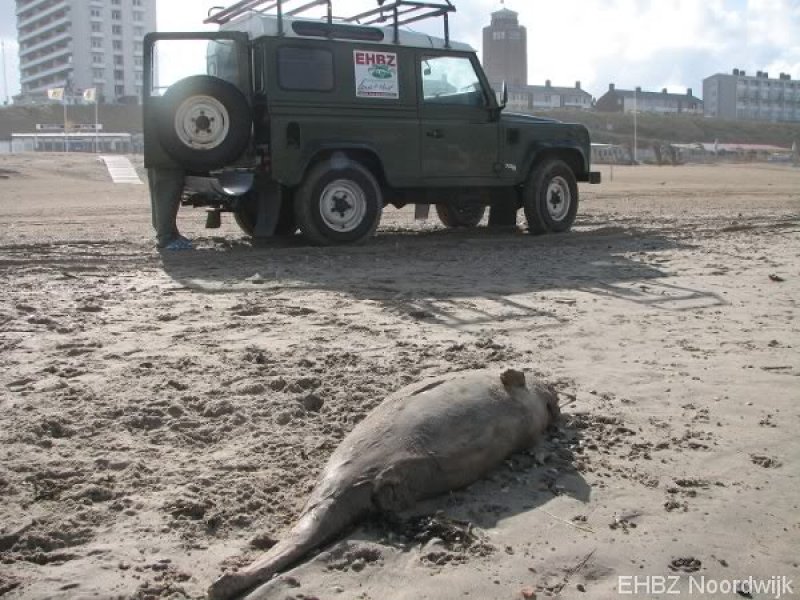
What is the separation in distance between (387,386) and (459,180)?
675 centimetres

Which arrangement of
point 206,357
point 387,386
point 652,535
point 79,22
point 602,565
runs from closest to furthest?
point 602,565
point 652,535
point 387,386
point 206,357
point 79,22

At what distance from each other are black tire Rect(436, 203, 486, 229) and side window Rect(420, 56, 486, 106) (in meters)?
2.13

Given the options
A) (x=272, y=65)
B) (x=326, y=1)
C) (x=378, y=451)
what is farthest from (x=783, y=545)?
(x=326, y=1)

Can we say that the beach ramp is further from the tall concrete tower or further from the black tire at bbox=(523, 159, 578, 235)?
the tall concrete tower

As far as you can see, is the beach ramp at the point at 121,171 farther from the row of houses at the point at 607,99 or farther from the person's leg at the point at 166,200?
the row of houses at the point at 607,99

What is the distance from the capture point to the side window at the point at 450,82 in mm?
10578

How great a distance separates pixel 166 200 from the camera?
10.0 metres

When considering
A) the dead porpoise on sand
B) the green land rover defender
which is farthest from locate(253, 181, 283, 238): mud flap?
the dead porpoise on sand

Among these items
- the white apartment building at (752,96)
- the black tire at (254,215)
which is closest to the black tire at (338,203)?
the black tire at (254,215)

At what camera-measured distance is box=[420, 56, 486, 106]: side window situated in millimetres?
10578

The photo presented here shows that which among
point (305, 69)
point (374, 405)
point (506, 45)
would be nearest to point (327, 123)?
point (305, 69)

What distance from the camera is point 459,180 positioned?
10.9m

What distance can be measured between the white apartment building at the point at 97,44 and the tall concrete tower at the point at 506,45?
5327cm

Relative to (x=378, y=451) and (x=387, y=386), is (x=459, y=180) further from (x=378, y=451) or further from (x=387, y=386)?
(x=378, y=451)
